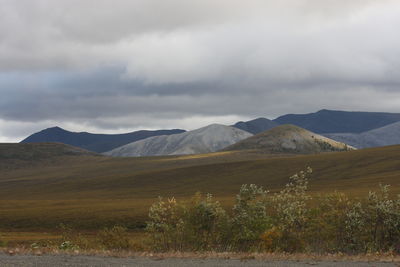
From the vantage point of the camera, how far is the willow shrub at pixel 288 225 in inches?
1470

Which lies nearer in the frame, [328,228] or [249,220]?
[328,228]

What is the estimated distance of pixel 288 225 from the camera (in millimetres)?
37781

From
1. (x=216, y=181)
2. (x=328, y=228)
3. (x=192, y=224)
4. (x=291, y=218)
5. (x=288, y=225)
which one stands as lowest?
(x=216, y=181)

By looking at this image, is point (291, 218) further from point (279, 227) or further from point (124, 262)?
point (124, 262)

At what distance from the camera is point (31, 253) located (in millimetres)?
25438

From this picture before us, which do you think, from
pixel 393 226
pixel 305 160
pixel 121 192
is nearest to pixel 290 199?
pixel 393 226

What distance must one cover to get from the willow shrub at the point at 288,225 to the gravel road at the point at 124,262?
11.8m

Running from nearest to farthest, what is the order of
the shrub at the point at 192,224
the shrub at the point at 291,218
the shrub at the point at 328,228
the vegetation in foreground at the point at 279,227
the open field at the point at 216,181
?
the shrub at the point at 291,218 → the vegetation in foreground at the point at 279,227 → the shrub at the point at 192,224 → the shrub at the point at 328,228 → the open field at the point at 216,181

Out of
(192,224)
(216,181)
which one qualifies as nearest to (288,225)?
(192,224)

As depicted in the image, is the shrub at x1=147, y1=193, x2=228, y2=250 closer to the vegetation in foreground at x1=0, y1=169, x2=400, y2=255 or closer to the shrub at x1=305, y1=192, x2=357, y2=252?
the vegetation in foreground at x1=0, y1=169, x2=400, y2=255

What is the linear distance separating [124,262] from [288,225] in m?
17.0

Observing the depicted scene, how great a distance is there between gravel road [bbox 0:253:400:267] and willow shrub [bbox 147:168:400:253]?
38.8ft

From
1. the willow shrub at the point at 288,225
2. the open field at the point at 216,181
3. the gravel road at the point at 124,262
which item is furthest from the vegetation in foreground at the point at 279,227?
the open field at the point at 216,181

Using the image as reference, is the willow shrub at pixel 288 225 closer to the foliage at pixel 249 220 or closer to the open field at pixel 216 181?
the foliage at pixel 249 220
